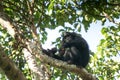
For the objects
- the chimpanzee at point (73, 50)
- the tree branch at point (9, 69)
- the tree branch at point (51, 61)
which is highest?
the chimpanzee at point (73, 50)

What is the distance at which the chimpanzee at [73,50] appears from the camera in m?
7.17

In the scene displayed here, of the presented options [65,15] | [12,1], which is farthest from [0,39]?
[65,15]

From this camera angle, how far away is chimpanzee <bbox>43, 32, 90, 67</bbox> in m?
7.17

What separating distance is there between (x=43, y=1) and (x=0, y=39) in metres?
1.97

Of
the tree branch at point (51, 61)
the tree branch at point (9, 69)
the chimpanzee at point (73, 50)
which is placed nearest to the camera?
the tree branch at point (9, 69)

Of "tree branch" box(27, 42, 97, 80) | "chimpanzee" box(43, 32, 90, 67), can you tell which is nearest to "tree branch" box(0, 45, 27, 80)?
"tree branch" box(27, 42, 97, 80)

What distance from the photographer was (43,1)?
21.7ft

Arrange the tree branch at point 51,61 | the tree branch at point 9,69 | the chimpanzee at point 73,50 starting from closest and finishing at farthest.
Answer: the tree branch at point 9,69, the tree branch at point 51,61, the chimpanzee at point 73,50

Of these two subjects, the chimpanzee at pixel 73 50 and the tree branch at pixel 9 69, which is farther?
the chimpanzee at pixel 73 50

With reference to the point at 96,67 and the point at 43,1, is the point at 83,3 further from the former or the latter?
the point at 96,67

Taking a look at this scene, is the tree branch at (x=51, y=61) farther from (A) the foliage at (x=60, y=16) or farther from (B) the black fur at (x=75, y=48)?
(B) the black fur at (x=75, y=48)

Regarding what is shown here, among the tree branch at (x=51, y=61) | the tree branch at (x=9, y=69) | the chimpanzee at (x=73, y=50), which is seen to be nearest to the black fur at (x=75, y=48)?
the chimpanzee at (x=73, y=50)

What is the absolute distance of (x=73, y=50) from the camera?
739 centimetres

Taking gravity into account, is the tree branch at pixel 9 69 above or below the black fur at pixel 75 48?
below
